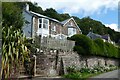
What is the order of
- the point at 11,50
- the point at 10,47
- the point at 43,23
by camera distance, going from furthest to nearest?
1. the point at 43,23
2. the point at 11,50
3. the point at 10,47

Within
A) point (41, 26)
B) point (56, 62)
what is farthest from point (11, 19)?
point (41, 26)

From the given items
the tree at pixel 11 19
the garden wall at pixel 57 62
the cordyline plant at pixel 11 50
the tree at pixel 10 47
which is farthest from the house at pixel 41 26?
the cordyline plant at pixel 11 50

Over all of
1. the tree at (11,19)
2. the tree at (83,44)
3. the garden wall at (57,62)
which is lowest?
the garden wall at (57,62)

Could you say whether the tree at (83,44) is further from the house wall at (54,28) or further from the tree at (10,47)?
the house wall at (54,28)

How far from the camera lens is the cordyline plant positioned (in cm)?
1034

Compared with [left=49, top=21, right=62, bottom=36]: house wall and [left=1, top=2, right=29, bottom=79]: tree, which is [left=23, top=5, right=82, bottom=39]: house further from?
[left=1, top=2, right=29, bottom=79]: tree

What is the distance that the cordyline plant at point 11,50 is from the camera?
33.9ft

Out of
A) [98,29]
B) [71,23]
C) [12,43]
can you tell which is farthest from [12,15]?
[98,29]

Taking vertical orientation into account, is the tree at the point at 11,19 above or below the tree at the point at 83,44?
above

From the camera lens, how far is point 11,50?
35.8 feet

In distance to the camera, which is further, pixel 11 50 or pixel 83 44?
pixel 83 44

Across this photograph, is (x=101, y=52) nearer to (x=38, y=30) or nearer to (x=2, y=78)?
(x=38, y=30)

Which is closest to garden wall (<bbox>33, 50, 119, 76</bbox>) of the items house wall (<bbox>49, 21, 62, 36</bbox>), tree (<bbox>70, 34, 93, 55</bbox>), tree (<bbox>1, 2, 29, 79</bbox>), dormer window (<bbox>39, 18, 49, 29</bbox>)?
tree (<bbox>70, 34, 93, 55</bbox>)

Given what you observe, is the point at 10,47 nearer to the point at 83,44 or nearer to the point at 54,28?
the point at 83,44
